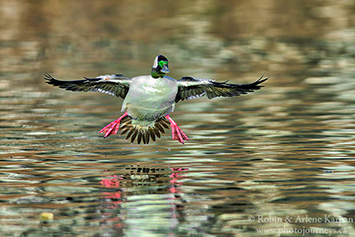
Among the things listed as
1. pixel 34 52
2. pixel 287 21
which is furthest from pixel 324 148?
pixel 287 21

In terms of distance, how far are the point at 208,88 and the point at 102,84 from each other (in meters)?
1.74

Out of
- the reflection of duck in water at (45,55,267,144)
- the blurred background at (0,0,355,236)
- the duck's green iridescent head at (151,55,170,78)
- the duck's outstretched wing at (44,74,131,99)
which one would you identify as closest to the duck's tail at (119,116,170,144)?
the reflection of duck in water at (45,55,267,144)

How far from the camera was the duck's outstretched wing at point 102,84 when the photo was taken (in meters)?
12.9

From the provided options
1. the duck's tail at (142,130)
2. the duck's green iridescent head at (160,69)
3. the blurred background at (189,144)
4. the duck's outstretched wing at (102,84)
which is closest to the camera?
the blurred background at (189,144)

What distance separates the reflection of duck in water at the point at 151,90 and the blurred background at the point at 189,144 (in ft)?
1.88

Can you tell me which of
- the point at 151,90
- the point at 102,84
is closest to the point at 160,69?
the point at 151,90

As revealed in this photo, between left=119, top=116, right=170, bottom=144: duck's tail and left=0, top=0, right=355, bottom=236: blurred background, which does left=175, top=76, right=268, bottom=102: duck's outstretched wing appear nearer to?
left=119, top=116, right=170, bottom=144: duck's tail

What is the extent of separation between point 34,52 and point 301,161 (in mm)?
20512

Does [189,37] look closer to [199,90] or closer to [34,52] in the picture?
[34,52]

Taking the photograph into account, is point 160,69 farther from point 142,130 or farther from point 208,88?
point 142,130

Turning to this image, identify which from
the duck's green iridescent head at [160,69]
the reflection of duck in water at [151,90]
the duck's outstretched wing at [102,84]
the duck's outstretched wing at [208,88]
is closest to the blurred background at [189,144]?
the reflection of duck in water at [151,90]

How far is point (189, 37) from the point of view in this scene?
35281 mm

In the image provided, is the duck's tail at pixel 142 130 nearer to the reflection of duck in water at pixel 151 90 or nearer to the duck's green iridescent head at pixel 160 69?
the reflection of duck in water at pixel 151 90

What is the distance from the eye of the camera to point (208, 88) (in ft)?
44.6
